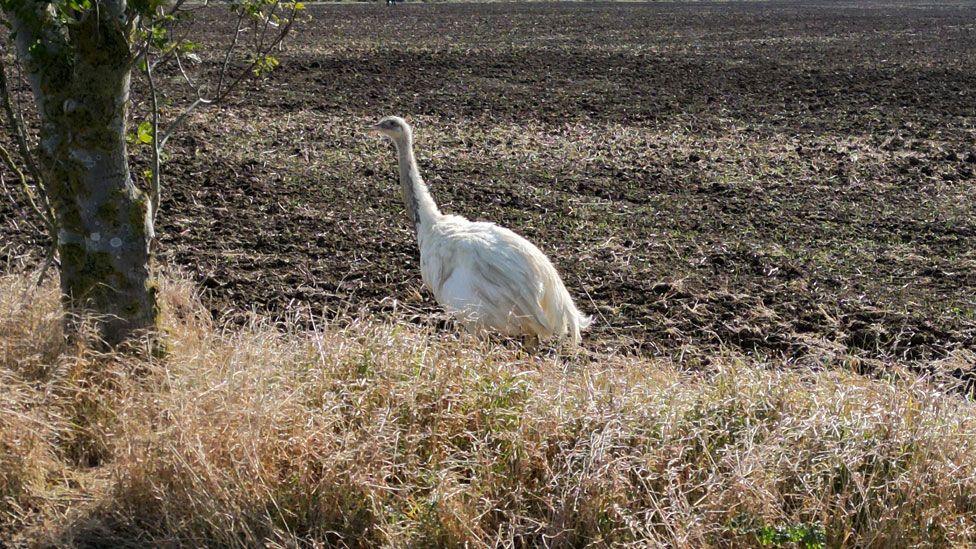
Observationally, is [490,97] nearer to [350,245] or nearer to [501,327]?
[350,245]

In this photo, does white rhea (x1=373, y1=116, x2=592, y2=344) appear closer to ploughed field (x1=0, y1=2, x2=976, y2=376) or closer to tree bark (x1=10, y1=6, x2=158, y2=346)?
ploughed field (x1=0, y1=2, x2=976, y2=376)

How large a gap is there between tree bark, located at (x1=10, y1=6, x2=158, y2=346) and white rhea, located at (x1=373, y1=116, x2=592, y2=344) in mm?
1824

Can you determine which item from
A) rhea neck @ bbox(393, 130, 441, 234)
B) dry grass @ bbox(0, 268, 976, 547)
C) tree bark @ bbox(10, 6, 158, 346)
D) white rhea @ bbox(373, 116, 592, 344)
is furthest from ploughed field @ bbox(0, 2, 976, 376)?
tree bark @ bbox(10, 6, 158, 346)

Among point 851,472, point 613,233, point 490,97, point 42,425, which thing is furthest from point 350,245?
point 490,97

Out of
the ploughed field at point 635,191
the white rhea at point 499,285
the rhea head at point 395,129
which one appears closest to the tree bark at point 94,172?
the ploughed field at point 635,191

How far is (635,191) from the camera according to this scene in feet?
34.4

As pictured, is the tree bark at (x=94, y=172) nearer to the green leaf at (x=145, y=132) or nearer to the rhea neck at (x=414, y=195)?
the green leaf at (x=145, y=132)

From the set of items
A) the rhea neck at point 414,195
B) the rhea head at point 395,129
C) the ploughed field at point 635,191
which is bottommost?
the ploughed field at point 635,191

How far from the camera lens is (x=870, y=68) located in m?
20.0

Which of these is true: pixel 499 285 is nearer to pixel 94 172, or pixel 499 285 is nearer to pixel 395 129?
pixel 395 129

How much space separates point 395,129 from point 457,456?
385cm

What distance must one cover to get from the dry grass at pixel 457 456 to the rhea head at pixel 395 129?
120 inches

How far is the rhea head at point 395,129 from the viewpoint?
300 inches

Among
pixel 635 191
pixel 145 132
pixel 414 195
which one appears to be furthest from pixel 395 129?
pixel 635 191
